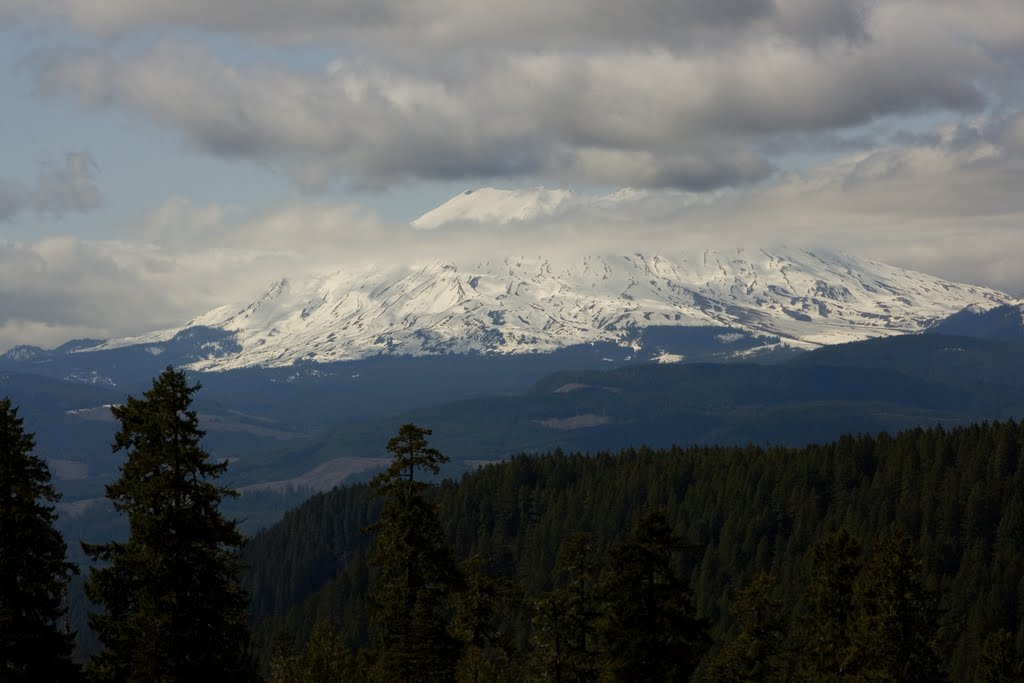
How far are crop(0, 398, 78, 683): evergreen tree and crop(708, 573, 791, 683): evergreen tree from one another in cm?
2726

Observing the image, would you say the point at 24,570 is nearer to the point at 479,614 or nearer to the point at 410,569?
the point at 410,569

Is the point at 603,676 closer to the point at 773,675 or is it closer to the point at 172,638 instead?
the point at 773,675

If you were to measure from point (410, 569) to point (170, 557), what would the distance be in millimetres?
12177

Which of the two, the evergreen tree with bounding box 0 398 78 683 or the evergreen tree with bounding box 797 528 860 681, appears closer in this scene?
the evergreen tree with bounding box 0 398 78 683

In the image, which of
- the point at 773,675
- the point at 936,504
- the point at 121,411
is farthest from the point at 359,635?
the point at 121,411

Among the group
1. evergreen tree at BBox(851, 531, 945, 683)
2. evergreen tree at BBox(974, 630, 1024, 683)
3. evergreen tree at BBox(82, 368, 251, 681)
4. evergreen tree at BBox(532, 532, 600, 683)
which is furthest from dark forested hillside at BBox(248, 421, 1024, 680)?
evergreen tree at BBox(82, 368, 251, 681)

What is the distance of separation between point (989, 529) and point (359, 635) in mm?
96017

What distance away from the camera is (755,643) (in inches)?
2069

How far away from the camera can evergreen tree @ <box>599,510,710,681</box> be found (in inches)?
1859

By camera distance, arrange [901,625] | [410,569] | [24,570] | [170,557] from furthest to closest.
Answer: [410,569] < [901,625] < [170,557] < [24,570]

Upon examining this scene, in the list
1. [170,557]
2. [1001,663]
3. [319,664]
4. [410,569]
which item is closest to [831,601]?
[1001,663]

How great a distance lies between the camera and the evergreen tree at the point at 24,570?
3819cm

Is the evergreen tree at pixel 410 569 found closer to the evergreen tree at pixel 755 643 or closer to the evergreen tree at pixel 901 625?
the evergreen tree at pixel 755 643

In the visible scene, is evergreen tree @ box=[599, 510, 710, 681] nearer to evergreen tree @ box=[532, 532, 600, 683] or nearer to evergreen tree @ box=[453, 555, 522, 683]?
evergreen tree @ box=[532, 532, 600, 683]
